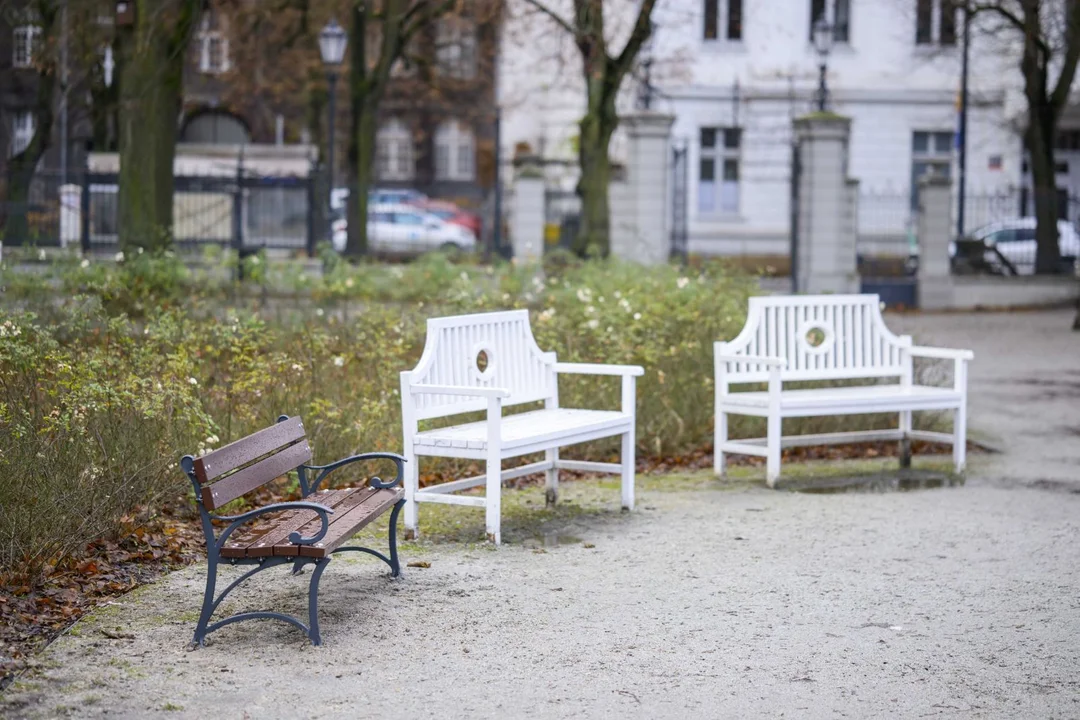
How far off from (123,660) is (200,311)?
8.53 meters

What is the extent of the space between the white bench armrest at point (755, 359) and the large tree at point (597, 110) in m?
13.8

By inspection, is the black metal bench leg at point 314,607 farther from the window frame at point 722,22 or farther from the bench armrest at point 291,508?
the window frame at point 722,22

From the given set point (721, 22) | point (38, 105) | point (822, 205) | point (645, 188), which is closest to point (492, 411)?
point (822, 205)

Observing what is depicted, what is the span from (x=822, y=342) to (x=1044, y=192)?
1934cm

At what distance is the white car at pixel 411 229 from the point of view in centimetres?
3069

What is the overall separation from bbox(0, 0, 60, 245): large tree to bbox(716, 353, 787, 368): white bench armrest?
11409mm

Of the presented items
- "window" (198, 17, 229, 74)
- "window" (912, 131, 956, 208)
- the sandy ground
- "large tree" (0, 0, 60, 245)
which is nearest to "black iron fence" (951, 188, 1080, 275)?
"window" (912, 131, 956, 208)

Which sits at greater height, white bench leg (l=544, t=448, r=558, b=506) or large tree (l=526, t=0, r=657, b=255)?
large tree (l=526, t=0, r=657, b=255)

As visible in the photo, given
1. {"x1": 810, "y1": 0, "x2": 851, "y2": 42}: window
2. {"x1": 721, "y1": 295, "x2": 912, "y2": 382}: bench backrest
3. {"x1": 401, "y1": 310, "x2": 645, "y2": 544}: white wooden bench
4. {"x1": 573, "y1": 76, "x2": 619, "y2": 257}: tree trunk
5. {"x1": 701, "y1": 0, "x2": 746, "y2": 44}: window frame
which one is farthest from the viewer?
{"x1": 810, "y1": 0, "x2": 851, "y2": 42}: window

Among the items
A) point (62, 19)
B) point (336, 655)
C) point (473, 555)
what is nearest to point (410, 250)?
point (62, 19)

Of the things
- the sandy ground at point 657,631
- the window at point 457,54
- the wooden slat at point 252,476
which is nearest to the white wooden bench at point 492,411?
the sandy ground at point 657,631

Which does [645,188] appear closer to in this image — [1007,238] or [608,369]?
[1007,238]

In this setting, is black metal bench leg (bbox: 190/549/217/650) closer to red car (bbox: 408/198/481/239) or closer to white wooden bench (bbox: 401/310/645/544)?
white wooden bench (bbox: 401/310/645/544)

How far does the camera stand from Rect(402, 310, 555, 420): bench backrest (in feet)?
26.0
